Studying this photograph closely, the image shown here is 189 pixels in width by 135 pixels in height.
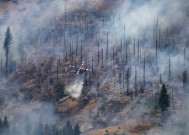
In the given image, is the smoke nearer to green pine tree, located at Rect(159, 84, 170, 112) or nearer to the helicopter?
the helicopter

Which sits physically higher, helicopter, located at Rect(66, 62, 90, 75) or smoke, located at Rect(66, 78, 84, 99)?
helicopter, located at Rect(66, 62, 90, 75)

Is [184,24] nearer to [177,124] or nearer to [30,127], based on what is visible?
[177,124]

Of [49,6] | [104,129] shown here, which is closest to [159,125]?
[104,129]

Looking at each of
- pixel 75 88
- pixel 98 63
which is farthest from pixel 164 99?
pixel 98 63

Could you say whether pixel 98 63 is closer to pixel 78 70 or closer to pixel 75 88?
pixel 78 70

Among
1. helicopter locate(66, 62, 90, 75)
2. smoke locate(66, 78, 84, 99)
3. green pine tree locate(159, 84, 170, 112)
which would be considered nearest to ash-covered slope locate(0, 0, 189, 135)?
smoke locate(66, 78, 84, 99)

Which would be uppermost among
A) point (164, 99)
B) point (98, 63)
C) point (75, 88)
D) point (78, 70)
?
point (98, 63)

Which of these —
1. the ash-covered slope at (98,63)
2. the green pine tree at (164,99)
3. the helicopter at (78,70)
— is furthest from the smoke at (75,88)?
the green pine tree at (164,99)
